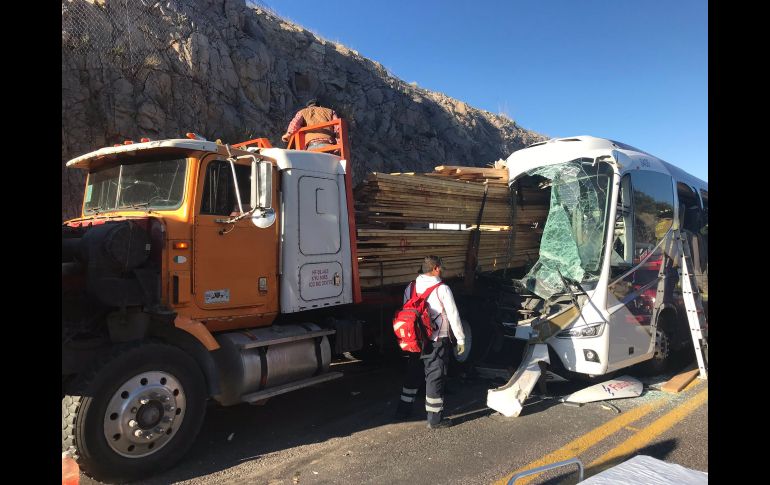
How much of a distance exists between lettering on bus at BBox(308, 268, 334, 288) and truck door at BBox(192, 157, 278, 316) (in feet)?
1.31

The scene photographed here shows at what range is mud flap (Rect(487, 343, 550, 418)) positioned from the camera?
16.4 ft

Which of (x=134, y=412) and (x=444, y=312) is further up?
(x=444, y=312)

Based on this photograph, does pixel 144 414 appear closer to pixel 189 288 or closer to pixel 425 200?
pixel 189 288

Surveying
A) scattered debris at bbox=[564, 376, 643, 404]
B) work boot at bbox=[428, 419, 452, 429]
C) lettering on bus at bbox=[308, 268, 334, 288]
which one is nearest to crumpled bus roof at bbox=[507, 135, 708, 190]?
scattered debris at bbox=[564, 376, 643, 404]

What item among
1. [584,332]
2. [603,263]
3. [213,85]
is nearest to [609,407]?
[584,332]

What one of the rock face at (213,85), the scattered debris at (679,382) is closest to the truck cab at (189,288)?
the scattered debris at (679,382)

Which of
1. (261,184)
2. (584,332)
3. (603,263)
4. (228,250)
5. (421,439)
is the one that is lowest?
(421,439)

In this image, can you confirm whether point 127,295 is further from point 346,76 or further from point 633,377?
point 346,76

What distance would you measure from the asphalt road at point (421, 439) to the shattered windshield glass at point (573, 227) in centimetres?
135

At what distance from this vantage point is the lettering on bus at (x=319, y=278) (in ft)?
16.5

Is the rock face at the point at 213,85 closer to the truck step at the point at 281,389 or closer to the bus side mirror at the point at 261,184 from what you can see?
the bus side mirror at the point at 261,184

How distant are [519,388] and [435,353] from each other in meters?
1.06

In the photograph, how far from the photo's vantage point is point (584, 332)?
5410 mm

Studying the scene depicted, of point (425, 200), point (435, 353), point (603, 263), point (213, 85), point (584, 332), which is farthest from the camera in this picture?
point (213, 85)
